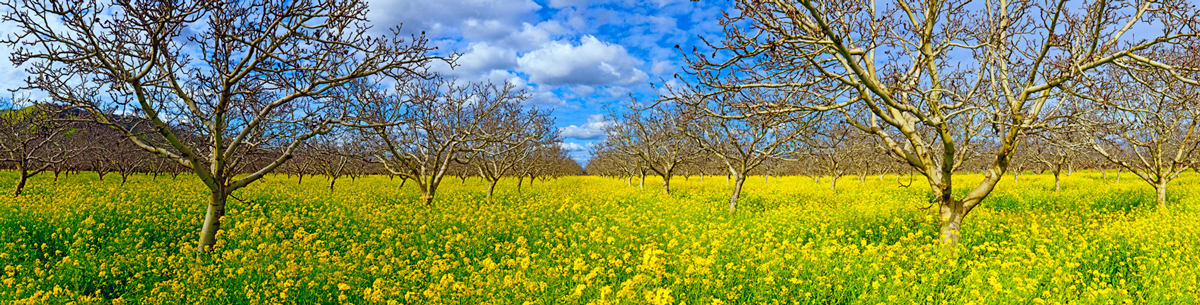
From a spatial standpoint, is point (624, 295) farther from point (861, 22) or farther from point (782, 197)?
point (782, 197)

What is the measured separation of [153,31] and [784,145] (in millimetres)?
15035

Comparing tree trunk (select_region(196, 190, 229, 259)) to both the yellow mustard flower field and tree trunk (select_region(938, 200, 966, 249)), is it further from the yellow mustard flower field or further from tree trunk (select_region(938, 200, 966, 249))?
tree trunk (select_region(938, 200, 966, 249))

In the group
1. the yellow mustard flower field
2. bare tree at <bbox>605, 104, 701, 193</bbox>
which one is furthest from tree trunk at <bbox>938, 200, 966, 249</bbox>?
bare tree at <bbox>605, 104, 701, 193</bbox>

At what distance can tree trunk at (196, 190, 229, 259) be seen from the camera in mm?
7338

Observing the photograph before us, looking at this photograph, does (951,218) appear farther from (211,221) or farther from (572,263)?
(211,221)

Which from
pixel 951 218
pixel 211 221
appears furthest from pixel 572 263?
pixel 951 218

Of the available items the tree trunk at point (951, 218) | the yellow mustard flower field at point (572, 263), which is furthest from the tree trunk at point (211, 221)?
the tree trunk at point (951, 218)

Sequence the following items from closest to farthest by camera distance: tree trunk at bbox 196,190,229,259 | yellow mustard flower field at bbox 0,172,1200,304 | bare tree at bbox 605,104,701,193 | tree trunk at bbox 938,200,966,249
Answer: yellow mustard flower field at bbox 0,172,1200,304
tree trunk at bbox 196,190,229,259
tree trunk at bbox 938,200,966,249
bare tree at bbox 605,104,701,193

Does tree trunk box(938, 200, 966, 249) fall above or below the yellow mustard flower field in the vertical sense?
above

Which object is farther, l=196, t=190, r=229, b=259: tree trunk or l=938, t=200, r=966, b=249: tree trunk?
l=938, t=200, r=966, b=249: tree trunk

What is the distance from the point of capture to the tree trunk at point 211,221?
734 cm

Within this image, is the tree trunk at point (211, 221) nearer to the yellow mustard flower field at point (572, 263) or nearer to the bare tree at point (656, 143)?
the yellow mustard flower field at point (572, 263)

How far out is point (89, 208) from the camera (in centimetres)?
1159

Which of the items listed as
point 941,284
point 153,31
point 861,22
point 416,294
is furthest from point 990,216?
point 153,31
